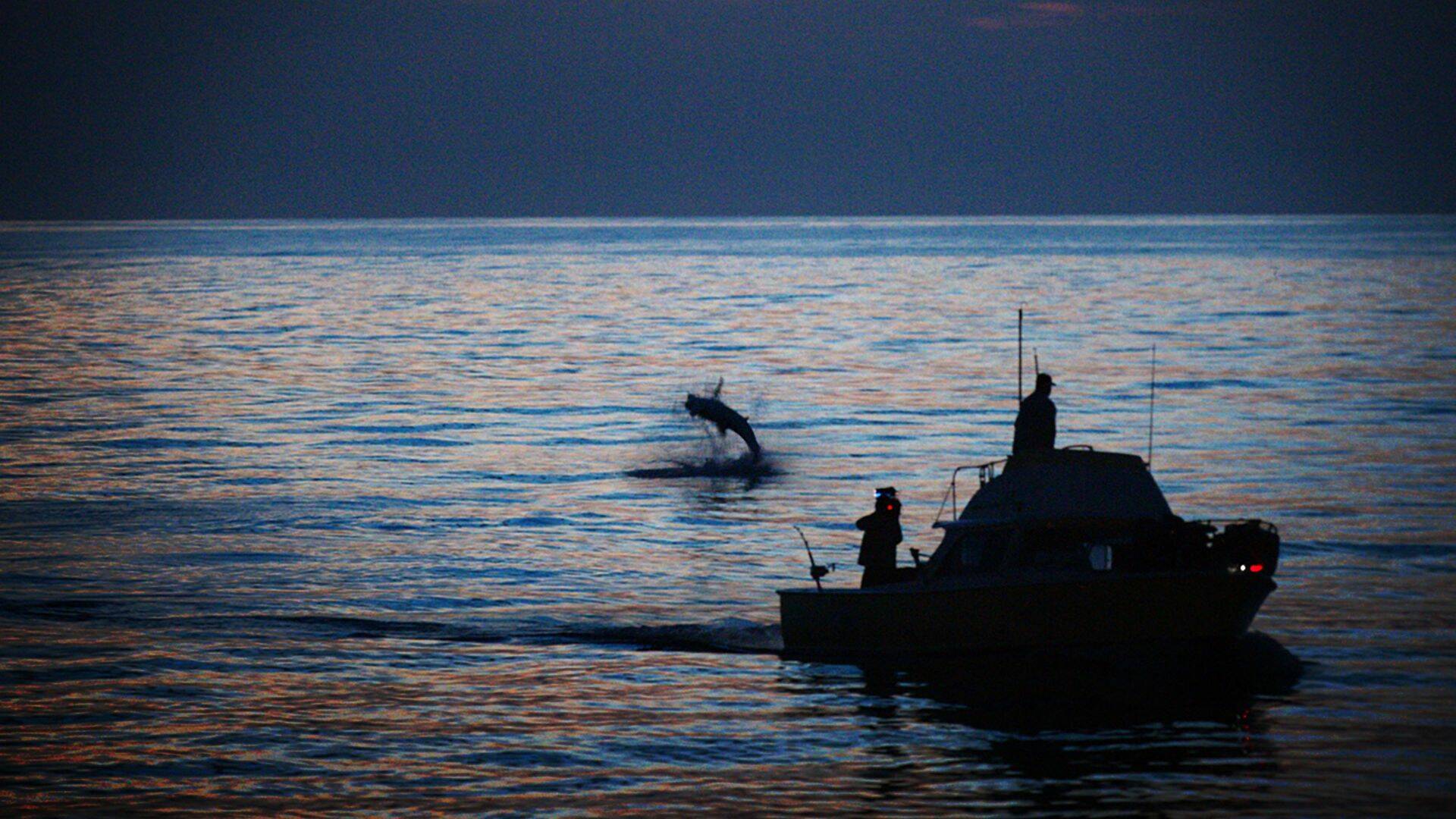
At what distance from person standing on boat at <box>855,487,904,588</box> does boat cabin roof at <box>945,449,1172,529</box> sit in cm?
91

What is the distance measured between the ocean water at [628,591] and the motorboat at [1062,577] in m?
0.66

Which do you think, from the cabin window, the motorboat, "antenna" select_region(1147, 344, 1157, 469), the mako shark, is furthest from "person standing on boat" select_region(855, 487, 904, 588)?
the mako shark

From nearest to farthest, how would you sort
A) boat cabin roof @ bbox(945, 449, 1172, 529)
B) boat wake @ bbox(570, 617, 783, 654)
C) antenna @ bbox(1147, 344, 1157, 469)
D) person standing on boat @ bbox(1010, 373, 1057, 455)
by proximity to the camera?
boat cabin roof @ bbox(945, 449, 1172, 529), person standing on boat @ bbox(1010, 373, 1057, 455), boat wake @ bbox(570, 617, 783, 654), antenna @ bbox(1147, 344, 1157, 469)

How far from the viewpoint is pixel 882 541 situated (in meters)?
24.8

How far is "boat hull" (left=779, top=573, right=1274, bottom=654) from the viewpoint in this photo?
22.9m

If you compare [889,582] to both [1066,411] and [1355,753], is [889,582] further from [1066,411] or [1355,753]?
[1066,411]

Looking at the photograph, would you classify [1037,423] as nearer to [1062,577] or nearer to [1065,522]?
[1065,522]

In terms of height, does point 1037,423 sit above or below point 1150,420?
above

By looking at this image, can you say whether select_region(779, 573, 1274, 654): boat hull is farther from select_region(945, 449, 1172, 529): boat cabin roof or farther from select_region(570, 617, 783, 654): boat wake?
select_region(570, 617, 783, 654): boat wake

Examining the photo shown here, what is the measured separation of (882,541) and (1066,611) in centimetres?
282

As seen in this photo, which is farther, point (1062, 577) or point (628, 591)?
point (628, 591)

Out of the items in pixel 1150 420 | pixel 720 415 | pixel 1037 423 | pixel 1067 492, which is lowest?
pixel 720 415

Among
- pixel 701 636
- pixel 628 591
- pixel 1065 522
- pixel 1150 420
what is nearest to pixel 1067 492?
pixel 1065 522

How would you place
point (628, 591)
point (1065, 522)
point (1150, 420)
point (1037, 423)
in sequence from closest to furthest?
point (1065, 522), point (1037, 423), point (628, 591), point (1150, 420)
